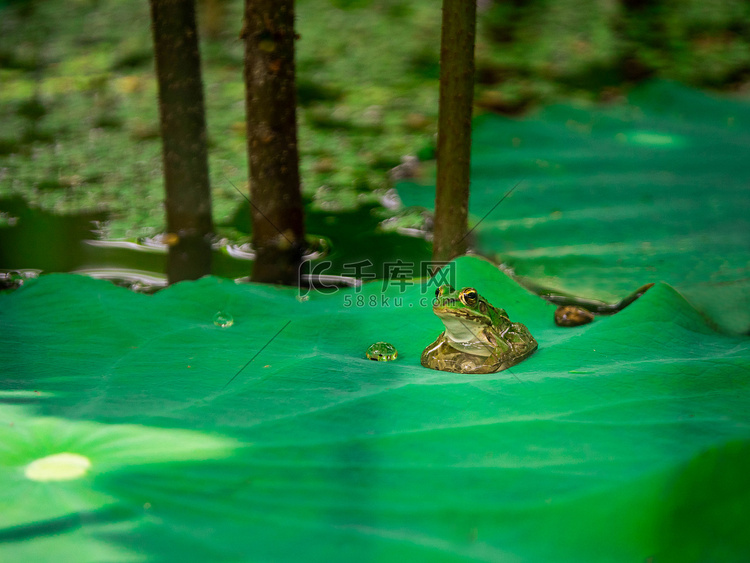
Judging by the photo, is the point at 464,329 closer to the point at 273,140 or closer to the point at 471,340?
the point at 471,340

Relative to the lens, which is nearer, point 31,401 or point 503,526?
point 503,526

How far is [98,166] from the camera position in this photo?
4652mm

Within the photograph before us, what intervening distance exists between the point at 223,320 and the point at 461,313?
2.57ft

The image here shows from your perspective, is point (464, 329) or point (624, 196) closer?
point (464, 329)

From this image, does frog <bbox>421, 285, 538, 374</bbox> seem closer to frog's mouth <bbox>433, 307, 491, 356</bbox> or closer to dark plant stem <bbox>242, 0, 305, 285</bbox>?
frog's mouth <bbox>433, 307, 491, 356</bbox>

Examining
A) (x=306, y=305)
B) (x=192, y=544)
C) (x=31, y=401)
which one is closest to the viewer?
(x=192, y=544)

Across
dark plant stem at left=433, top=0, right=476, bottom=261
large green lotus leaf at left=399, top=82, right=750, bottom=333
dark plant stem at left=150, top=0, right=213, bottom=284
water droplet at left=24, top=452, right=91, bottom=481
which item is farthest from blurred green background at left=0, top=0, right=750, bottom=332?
water droplet at left=24, top=452, right=91, bottom=481

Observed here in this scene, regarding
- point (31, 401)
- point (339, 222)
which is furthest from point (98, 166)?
point (31, 401)

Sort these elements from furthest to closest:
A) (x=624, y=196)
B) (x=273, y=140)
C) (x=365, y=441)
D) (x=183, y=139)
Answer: (x=624, y=196)
(x=183, y=139)
(x=273, y=140)
(x=365, y=441)

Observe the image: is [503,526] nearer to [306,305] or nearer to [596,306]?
[306,305]

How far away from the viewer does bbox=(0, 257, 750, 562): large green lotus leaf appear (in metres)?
1.15

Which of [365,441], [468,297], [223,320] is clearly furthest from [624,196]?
[365,441]

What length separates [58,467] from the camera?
128cm

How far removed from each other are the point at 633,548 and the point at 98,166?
4406 millimetres
